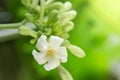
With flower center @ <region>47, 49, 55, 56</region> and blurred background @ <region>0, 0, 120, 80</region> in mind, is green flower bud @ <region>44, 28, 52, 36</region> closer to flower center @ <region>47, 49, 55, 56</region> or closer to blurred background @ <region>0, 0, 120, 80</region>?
flower center @ <region>47, 49, 55, 56</region>

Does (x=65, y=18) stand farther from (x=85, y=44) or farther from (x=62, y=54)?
(x=85, y=44)

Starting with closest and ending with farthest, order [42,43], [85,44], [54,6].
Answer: [42,43] → [54,6] → [85,44]

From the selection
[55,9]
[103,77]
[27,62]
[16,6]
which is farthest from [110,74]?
[55,9]

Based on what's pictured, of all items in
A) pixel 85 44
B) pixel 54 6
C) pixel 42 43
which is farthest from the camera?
pixel 85 44

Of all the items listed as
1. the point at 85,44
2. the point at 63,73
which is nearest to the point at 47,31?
the point at 63,73

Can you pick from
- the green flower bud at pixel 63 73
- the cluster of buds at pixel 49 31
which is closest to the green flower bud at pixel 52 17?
the cluster of buds at pixel 49 31

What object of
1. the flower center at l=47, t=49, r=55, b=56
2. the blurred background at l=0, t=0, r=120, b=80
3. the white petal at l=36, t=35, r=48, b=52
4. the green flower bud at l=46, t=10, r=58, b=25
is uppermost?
the green flower bud at l=46, t=10, r=58, b=25

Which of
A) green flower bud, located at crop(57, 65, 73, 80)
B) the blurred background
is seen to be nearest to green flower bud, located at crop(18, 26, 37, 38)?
green flower bud, located at crop(57, 65, 73, 80)

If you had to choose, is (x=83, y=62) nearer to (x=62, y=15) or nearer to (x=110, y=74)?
(x=110, y=74)
